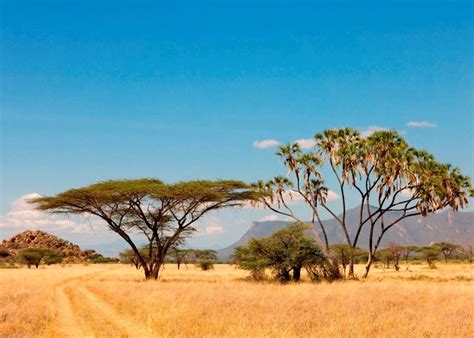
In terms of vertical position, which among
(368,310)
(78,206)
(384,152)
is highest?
(384,152)

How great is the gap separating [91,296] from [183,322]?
44.1 feet

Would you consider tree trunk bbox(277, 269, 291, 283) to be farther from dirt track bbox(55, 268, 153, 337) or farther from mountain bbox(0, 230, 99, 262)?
mountain bbox(0, 230, 99, 262)

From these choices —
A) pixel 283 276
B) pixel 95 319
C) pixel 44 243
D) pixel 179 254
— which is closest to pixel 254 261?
pixel 283 276

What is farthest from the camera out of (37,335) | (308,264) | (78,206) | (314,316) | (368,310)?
(78,206)

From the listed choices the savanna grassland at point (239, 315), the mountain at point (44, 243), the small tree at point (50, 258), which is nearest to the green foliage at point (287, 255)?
the savanna grassland at point (239, 315)

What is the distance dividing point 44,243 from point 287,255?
14589 cm

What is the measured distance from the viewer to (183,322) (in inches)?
649

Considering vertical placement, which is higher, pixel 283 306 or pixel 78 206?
pixel 78 206

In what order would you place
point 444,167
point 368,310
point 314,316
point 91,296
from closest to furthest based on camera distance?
point 314,316
point 368,310
point 91,296
point 444,167

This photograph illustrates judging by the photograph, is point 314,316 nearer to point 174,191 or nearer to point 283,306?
point 283,306

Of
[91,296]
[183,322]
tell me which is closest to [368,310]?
[183,322]

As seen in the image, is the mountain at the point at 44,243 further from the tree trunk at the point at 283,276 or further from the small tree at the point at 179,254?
the tree trunk at the point at 283,276

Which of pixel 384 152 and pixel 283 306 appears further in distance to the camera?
pixel 384 152

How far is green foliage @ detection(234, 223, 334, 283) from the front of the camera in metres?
41.1
